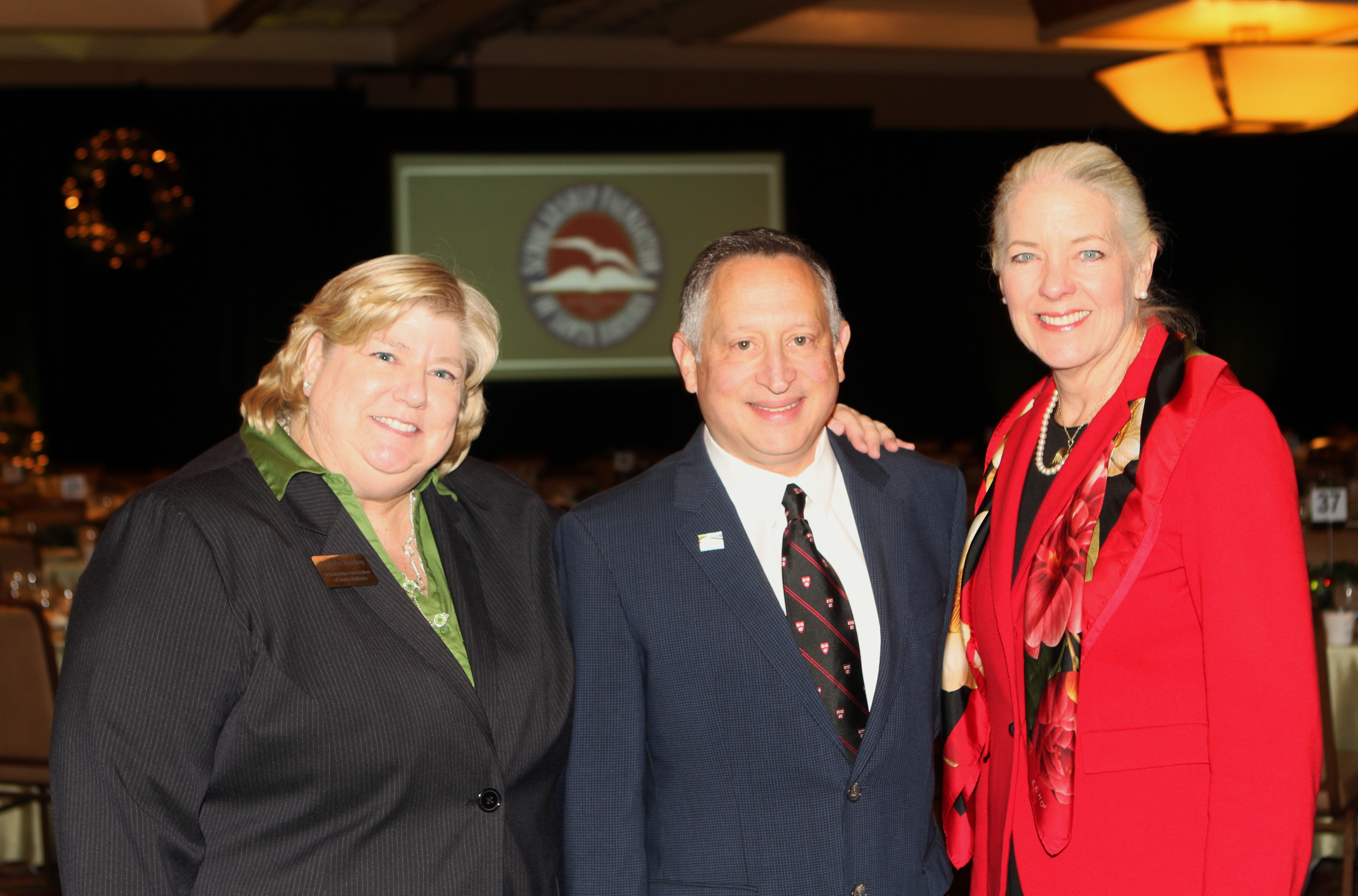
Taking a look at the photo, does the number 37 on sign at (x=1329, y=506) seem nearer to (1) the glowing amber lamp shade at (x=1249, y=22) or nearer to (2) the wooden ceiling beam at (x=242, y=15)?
(1) the glowing amber lamp shade at (x=1249, y=22)

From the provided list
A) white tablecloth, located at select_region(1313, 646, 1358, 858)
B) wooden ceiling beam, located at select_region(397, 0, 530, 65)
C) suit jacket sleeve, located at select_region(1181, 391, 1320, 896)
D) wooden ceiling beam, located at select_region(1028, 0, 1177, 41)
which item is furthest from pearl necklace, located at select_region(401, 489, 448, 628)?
wooden ceiling beam, located at select_region(397, 0, 530, 65)

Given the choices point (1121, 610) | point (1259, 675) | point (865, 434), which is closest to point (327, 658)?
point (865, 434)

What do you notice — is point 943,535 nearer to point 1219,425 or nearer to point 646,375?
point 1219,425

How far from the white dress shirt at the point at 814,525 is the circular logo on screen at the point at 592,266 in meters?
9.37

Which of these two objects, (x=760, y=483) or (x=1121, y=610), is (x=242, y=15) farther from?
(x=1121, y=610)

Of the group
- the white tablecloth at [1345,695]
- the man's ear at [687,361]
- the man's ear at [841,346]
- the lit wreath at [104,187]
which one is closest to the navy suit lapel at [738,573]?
the man's ear at [687,361]

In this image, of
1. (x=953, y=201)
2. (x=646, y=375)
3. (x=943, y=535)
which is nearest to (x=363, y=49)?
(x=646, y=375)

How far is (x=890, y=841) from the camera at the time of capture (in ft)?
6.49

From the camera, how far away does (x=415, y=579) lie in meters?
2.01

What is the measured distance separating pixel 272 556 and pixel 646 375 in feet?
32.5

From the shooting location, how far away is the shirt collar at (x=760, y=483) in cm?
210

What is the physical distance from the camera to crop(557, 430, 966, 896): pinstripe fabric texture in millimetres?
1938

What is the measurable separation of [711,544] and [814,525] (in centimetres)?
19

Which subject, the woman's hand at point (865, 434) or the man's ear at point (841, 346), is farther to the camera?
the woman's hand at point (865, 434)
